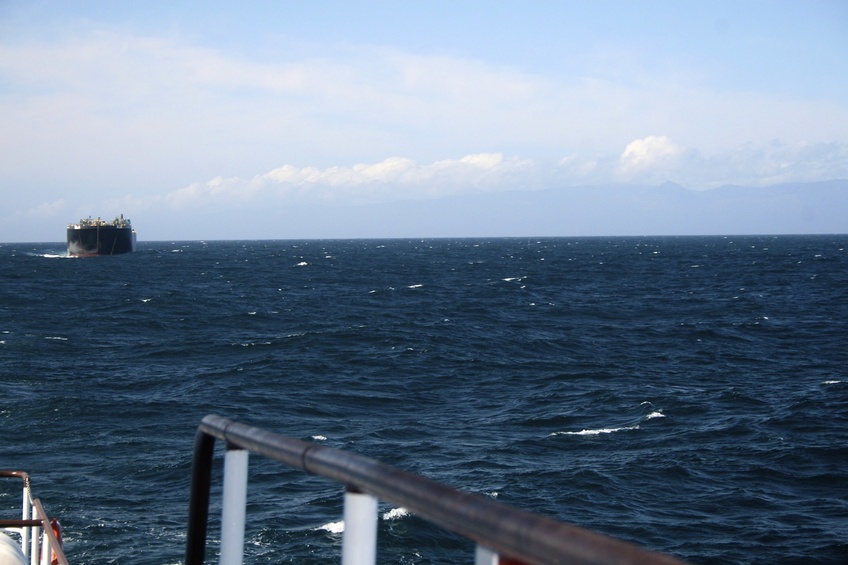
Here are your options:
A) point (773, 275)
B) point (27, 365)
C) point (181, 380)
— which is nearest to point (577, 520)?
point (181, 380)

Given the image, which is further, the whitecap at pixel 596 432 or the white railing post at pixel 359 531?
the whitecap at pixel 596 432

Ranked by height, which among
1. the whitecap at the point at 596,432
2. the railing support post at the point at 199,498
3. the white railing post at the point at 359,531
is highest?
the white railing post at the point at 359,531

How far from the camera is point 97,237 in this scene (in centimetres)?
11644

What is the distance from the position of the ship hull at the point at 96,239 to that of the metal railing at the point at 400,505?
121610 mm

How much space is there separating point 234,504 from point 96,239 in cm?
12200

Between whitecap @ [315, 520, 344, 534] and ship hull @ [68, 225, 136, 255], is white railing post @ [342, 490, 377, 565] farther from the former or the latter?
ship hull @ [68, 225, 136, 255]

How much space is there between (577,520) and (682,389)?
40.5ft

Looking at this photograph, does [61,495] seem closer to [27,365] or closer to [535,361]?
[27,365]

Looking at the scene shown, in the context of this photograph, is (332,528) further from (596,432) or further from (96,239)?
(96,239)

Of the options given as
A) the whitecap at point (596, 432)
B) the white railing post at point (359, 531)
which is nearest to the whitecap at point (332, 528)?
the whitecap at point (596, 432)

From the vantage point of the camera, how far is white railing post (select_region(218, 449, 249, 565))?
2.15 meters

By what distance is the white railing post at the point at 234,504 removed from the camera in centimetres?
215

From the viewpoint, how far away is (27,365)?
93.8 feet

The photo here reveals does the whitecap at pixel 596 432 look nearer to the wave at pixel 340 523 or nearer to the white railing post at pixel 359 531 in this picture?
the wave at pixel 340 523
